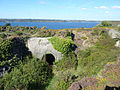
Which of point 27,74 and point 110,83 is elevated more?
point 110,83

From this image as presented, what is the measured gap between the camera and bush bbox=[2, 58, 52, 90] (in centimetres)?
1661

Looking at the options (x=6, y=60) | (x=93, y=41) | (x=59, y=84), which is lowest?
(x=59, y=84)

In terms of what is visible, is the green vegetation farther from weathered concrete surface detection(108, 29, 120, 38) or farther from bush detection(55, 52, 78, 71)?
weathered concrete surface detection(108, 29, 120, 38)

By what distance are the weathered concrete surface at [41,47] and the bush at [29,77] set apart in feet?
6.95

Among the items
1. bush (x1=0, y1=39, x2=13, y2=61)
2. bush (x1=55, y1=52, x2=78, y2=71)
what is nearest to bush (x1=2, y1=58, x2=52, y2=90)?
bush (x1=55, y1=52, x2=78, y2=71)

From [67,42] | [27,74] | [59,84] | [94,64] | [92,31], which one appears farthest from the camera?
[92,31]

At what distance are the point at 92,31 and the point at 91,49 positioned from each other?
499 cm

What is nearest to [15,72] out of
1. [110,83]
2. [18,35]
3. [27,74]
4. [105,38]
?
[27,74]

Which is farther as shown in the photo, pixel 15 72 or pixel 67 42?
pixel 67 42

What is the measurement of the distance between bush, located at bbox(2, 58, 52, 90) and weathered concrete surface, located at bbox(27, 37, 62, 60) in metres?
2.12

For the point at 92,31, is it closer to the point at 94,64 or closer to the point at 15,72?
the point at 94,64

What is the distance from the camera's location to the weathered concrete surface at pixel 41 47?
2299 centimetres

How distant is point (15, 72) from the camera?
1827 centimetres

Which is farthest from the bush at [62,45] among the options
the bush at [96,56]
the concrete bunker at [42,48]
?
the bush at [96,56]
